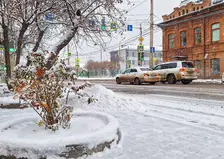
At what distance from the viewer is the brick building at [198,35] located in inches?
1005

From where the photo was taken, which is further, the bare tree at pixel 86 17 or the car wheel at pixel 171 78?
the car wheel at pixel 171 78

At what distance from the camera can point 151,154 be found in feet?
10.8

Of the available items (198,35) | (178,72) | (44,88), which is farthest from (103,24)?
(198,35)

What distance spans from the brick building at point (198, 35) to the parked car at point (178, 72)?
892cm

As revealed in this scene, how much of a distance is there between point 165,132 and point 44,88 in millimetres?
2456

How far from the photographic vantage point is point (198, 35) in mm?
27938

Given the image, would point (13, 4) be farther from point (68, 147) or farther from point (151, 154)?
point (151, 154)

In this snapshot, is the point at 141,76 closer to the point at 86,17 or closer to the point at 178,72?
the point at 178,72

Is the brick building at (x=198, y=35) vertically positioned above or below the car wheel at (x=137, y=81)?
above

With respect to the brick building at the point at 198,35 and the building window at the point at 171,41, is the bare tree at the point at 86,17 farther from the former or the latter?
the building window at the point at 171,41

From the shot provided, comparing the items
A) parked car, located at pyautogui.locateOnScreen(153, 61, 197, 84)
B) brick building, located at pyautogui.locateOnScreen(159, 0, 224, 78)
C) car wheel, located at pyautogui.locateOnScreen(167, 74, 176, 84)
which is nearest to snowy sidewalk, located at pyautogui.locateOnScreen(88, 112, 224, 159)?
parked car, located at pyautogui.locateOnScreen(153, 61, 197, 84)

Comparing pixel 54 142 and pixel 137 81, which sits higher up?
pixel 137 81

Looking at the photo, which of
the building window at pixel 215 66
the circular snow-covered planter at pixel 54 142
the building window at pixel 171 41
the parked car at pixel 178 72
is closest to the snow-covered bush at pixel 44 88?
the circular snow-covered planter at pixel 54 142

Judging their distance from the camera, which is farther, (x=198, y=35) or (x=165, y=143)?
(x=198, y=35)
